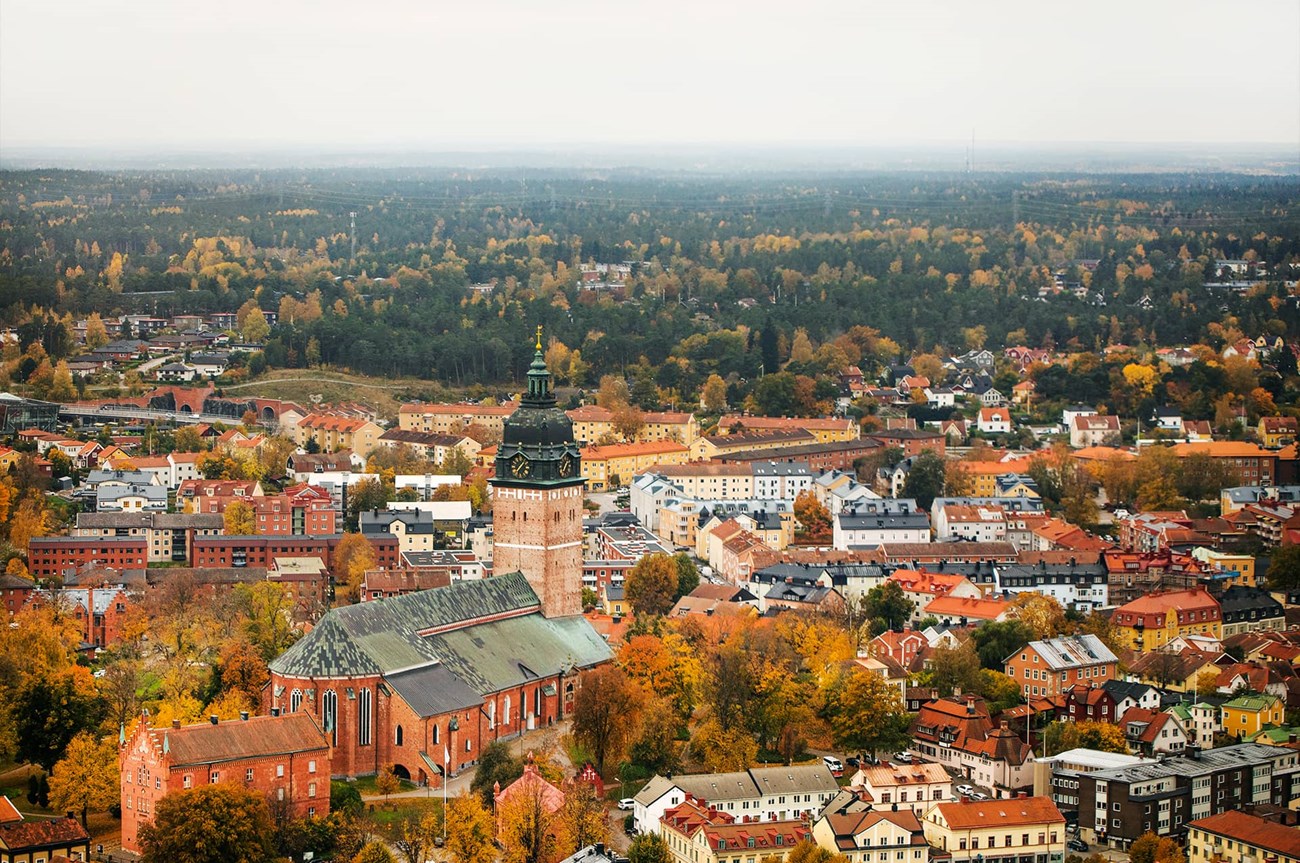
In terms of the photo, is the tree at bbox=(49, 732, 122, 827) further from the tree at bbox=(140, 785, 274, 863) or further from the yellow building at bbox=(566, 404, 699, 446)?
the yellow building at bbox=(566, 404, 699, 446)

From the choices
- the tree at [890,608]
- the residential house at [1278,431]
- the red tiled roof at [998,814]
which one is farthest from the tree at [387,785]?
the residential house at [1278,431]

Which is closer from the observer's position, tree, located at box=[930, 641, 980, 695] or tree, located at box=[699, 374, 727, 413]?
tree, located at box=[930, 641, 980, 695]

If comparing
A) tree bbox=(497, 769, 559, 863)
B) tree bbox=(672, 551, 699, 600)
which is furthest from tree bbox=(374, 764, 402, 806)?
tree bbox=(672, 551, 699, 600)

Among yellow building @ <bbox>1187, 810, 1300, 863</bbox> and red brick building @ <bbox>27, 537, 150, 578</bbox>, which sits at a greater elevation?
yellow building @ <bbox>1187, 810, 1300, 863</bbox>

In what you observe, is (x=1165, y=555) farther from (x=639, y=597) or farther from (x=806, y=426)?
(x=806, y=426)

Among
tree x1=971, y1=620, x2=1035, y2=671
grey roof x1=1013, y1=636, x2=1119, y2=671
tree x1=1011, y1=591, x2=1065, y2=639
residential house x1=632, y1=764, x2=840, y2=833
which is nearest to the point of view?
residential house x1=632, y1=764, x2=840, y2=833

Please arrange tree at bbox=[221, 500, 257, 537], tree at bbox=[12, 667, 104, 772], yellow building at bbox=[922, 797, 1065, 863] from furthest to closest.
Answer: tree at bbox=[221, 500, 257, 537] < tree at bbox=[12, 667, 104, 772] < yellow building at bbox=[922, 797, 1065, 863]

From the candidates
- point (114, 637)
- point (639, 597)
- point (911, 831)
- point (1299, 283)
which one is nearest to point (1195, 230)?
point (1299, 283)
